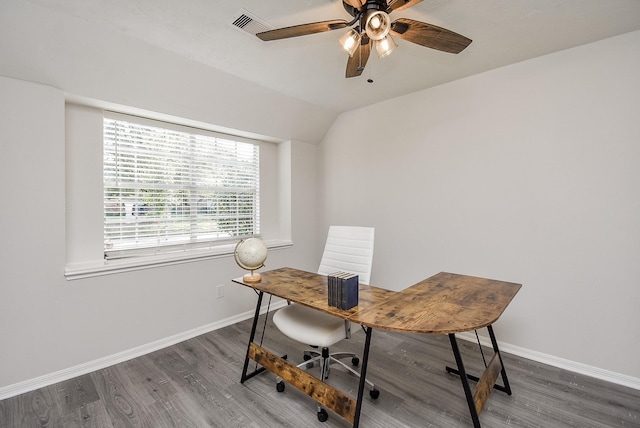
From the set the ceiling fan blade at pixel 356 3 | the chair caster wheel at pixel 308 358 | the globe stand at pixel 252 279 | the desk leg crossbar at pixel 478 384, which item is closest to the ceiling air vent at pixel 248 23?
the ceiling fan blade at pixel 356 3

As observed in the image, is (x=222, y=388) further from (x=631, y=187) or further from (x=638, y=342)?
(x=631, y=187)

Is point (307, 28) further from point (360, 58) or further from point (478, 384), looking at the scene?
point (478, 384)

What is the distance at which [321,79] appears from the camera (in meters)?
2.82

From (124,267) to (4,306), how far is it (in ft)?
2.33

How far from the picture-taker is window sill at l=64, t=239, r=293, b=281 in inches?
90.0

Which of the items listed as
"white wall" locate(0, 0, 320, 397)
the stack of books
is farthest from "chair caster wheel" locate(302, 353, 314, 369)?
"white wall" locate(0, 0, 320, 397)

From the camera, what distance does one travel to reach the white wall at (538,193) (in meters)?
2.14

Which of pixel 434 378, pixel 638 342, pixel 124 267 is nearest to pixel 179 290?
pixel 124 267

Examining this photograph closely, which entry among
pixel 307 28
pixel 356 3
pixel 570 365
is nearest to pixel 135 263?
pixel 307 28

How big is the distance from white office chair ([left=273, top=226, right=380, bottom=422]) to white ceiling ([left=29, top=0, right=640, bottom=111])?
1.44 meters

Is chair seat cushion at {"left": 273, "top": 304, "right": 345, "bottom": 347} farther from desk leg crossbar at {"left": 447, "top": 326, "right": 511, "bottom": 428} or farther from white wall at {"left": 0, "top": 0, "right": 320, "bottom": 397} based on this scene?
white wall at {"left": 0, "top": 0, "right": 320, "bottom": 397}

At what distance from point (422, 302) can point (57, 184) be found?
2.64m

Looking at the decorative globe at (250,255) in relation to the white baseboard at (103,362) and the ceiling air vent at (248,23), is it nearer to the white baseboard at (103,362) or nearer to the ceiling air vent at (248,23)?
the white baseboard at (103,362)

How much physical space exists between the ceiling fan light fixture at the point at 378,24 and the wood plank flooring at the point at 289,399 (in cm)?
215
